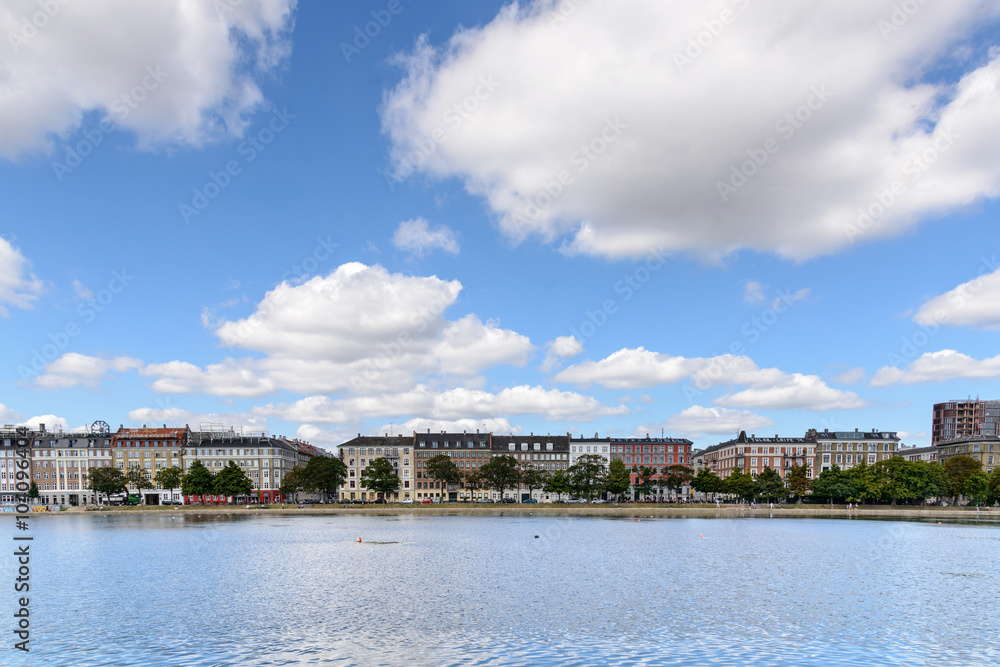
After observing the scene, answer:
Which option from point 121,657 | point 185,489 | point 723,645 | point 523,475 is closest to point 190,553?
point 121,657

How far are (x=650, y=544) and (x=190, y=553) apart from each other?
153 feet

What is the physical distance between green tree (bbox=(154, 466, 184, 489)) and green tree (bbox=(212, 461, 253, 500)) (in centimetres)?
1471

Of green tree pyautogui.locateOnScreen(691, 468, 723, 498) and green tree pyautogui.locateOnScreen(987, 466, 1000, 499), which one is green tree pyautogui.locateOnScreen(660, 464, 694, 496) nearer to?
green tree pyautogui.locateOnScreen(691, 468, 723, 498)

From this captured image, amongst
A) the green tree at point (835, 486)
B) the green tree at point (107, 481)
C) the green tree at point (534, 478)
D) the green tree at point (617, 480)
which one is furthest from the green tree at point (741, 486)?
the green tree at point (107, 481)

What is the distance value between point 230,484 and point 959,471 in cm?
16157

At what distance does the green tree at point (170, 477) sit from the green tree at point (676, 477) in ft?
396

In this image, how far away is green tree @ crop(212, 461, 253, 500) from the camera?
6078 inches

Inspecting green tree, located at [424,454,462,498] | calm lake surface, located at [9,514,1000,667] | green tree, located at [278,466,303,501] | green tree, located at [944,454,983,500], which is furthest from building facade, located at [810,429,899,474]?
green tree, located at [278,466,303,501]

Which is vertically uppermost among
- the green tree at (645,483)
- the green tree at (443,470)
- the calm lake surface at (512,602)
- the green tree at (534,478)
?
the calm lake surface at (512,602)

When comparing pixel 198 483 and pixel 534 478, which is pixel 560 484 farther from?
pixel 198 483

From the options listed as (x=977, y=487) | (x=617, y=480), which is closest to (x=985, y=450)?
(x=977, y=487)

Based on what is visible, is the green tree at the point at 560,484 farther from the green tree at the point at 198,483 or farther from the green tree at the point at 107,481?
the green tree at the point at 107,481

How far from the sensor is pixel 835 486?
145625 millimetres

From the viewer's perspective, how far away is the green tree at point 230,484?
15438 cm
